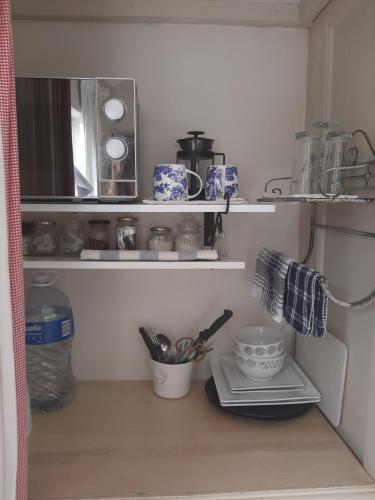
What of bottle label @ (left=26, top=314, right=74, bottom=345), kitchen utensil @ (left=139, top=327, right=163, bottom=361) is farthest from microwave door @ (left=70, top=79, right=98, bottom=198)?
kitchen utensil @ (left=139, top=327, right=163, bottom=361)

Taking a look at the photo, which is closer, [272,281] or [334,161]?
[334,161]

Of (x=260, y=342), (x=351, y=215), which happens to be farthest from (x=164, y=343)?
(x=351, y=215)

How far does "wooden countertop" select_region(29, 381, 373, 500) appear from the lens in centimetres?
83

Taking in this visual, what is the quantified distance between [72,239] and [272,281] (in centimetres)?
57

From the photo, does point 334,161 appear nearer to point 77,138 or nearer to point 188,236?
point 188,236

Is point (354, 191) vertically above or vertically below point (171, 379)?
above

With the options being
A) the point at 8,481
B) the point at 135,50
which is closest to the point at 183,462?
the point at 8,481

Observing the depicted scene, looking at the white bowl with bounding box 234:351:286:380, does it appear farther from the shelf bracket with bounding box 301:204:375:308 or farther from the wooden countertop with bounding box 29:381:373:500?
the shelf bracket with bounding box 301:204:375:308

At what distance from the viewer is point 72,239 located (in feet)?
3.80

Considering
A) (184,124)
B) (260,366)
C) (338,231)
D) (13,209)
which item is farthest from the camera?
(184,124)

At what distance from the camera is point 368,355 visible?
0.88 meters

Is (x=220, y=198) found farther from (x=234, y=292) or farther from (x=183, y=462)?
(x=183, y=462)

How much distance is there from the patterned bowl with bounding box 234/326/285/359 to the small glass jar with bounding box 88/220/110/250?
1.54 ft

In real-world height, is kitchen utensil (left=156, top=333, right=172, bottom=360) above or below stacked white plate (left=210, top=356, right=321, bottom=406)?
above
